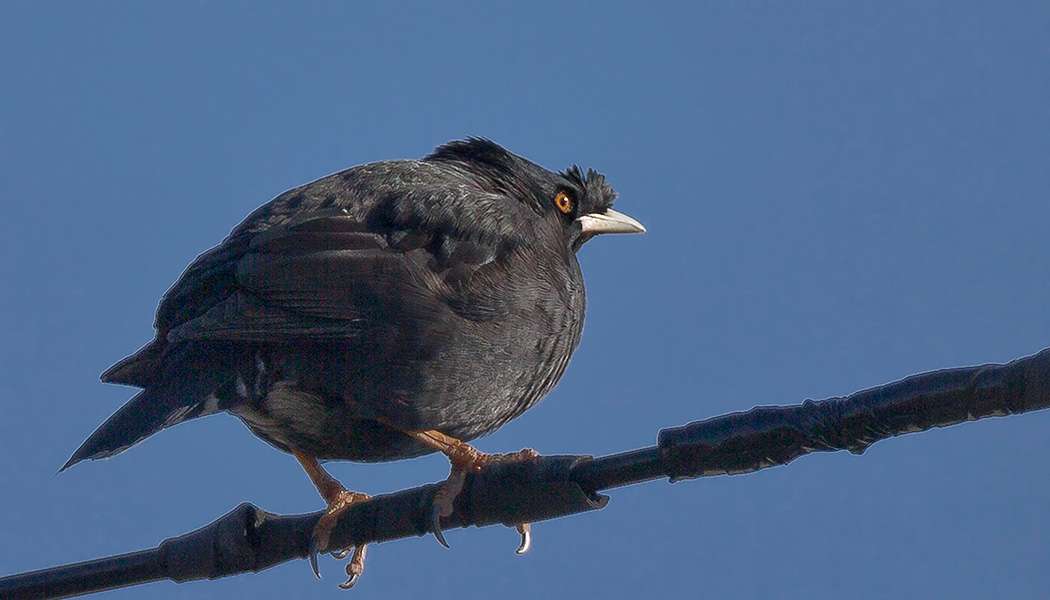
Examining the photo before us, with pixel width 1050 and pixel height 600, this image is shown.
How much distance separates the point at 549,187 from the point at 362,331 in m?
1.85

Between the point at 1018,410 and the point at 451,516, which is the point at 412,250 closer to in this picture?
the point at 451,516

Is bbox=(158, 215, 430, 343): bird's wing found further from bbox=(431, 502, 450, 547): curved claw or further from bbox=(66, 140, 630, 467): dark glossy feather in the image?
bbox=(431, 502, 450, 547): curved claw

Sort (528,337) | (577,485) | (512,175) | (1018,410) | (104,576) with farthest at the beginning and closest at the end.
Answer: (512,175) → (528,337) → (104,576) → (577,485) → (1018,410)

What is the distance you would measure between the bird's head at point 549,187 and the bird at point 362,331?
25.8 inches

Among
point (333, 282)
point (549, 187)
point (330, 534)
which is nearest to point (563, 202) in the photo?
point (549, 187)

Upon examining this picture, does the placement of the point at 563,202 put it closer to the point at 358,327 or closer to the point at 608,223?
the point at 608,223

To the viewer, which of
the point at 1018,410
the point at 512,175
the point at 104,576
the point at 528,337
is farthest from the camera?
the point at 512,175

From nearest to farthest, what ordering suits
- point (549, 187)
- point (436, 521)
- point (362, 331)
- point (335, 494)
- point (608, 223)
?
point (436, 521) → point (362, 331) → point (335, 494) → point (549, 187) → point (608, 223)

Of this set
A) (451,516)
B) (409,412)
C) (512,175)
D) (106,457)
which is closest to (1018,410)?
(451,516)

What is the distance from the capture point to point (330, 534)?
475cm

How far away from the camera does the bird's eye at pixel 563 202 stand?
661 centimetres

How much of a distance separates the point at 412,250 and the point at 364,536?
1.22 m

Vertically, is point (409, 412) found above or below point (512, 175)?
below

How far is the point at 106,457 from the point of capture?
184 inches
